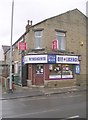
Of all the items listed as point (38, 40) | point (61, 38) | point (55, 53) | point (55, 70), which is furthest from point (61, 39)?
point (55, 70)

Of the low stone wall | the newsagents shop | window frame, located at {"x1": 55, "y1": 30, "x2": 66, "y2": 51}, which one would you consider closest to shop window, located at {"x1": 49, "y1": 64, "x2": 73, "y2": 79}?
the newsagents shop

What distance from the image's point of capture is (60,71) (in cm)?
2544

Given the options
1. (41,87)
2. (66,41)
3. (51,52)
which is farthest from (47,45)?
(41,87)

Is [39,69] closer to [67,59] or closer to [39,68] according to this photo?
[39,68]

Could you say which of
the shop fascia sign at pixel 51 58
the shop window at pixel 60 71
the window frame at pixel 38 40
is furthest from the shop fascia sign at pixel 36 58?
the window frame at pixel 38 40

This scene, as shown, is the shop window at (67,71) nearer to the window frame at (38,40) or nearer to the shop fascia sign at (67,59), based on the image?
the shop fascia sign at (67,59)

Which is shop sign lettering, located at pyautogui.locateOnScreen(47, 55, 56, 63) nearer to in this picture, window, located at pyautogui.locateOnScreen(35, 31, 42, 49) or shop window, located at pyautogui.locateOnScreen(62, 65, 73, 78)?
window, located at pyautogui.locateOnScreen(35, 31, 42, 49)

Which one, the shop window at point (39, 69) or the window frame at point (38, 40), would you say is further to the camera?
the window frame at point (38, 40)

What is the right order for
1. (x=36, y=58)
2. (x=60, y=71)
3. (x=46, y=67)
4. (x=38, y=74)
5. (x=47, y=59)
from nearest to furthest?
(x=47, y=59)
(x=36, y=58)
(x=46, y=67)
(x=38, y=74)
(x=60, y=71)

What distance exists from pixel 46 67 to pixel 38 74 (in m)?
1.04

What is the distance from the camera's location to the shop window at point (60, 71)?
81.3 ft

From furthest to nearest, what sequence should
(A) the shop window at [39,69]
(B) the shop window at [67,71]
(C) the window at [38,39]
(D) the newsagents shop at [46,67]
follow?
(B) the shop window at [67,71]
(C) the window at [38,39]
(A) the shop window at [39,69]
(D) the newsagents shop at [46,67]

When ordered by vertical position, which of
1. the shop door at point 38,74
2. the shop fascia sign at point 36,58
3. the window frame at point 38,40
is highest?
the window frame at point 38,40

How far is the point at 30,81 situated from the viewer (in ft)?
81.1
